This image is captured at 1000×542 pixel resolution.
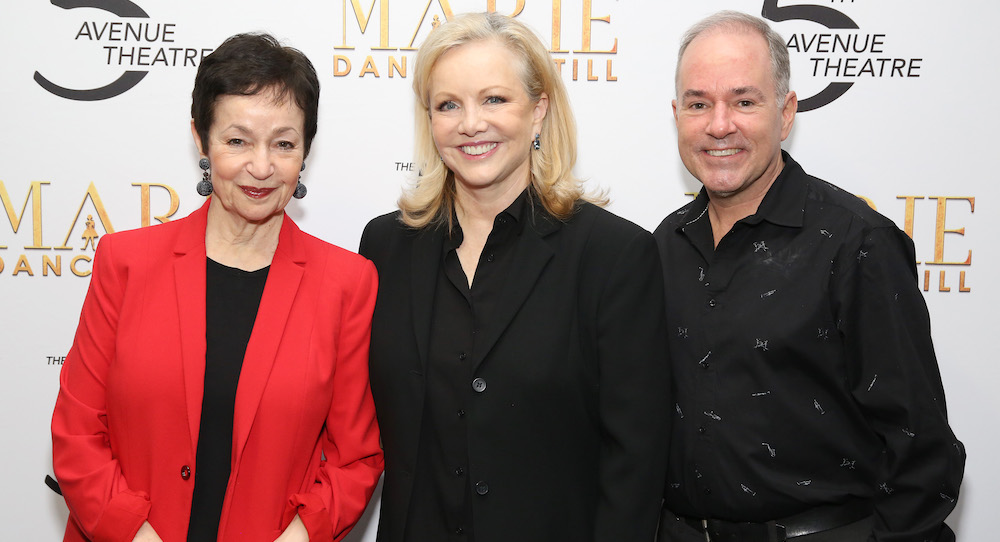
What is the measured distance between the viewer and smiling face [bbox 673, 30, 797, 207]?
81.0 inches

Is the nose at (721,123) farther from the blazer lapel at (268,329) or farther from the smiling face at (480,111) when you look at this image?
the blazer lapel at (268,329)

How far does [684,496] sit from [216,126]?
4.82 ft

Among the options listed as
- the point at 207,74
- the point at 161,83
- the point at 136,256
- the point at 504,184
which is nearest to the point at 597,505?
the point at 504,184

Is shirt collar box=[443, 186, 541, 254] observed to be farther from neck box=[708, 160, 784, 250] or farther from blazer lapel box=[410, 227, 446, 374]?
neck box=[708, 160, 784, 250]

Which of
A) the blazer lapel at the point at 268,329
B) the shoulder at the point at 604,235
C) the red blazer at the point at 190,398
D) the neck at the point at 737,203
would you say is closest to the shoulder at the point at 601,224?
the shoulder at the point at 604,235

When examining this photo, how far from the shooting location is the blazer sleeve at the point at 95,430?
1818 millimetres

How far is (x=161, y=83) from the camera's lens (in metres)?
2.96

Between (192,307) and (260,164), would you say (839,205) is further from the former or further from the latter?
(192,307)

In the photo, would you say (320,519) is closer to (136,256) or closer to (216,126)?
(136,256)

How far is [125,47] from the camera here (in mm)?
2949

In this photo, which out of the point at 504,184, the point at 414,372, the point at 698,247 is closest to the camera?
the point at 414,372

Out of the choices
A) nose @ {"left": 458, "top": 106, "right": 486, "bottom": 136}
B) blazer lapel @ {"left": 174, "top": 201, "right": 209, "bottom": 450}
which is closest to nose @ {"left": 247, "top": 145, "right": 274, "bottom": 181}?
blazer lapel @ {"left": 174, "top": 201, "right": 209, "bottom": 450}

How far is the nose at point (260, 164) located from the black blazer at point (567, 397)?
0.48 m

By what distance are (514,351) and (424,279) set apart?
31 centimetres
